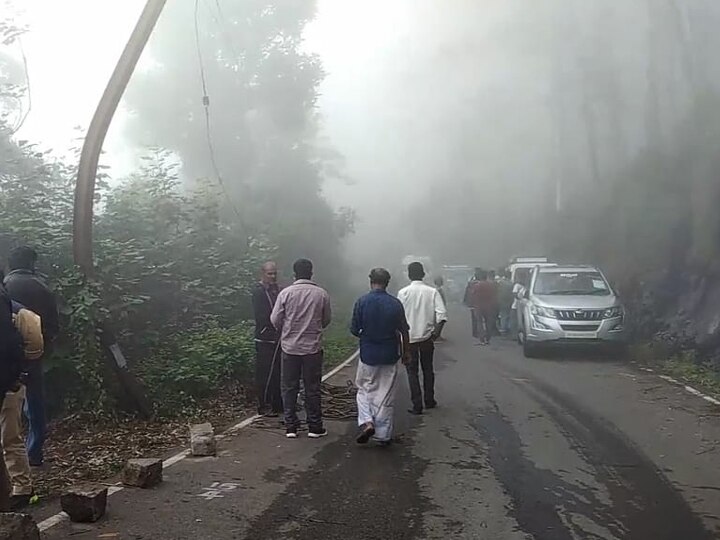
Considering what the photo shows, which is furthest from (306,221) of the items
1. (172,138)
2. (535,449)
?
(535,449)

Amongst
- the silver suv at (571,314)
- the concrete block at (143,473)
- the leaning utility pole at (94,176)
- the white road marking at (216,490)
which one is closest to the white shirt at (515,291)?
the silver suv at (571,314)

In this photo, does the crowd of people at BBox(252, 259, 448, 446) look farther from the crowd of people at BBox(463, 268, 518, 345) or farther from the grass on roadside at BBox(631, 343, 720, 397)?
the crowd of people at BBox(463, 268, 518, 345)

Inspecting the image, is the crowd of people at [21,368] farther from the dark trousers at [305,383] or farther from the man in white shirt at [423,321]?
the man in white shirt at [423,321]

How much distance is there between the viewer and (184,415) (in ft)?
32.4

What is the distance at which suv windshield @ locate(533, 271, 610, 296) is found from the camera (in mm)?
17172

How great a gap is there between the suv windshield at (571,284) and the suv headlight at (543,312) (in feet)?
2.71

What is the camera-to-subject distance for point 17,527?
14.9ft

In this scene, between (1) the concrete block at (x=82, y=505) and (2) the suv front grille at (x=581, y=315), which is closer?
(1) the concrete block at (x=82, y=505)

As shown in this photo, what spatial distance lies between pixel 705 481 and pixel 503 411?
3513mm

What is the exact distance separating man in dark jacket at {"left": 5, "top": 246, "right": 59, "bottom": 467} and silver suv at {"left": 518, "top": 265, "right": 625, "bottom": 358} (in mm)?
10876

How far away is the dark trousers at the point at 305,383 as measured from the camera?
850 cm

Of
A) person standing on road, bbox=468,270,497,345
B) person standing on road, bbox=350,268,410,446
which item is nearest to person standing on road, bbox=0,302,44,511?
person standing on road, bbox=350,268,410,446

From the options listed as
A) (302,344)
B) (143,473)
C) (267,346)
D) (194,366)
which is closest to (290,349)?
(302,344)

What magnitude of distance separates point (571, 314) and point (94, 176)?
32.5 feet
